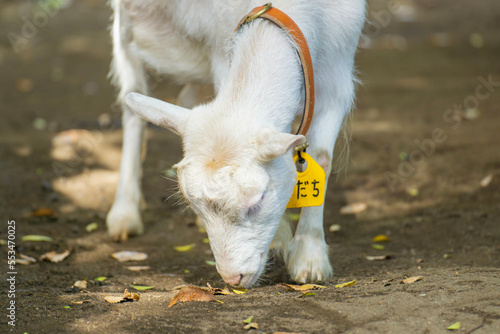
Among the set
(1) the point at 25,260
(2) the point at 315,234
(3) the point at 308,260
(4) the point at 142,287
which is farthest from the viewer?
(1) the point at 25,260

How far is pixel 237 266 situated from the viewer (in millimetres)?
2822

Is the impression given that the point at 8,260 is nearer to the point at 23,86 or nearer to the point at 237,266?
the point at 237,266

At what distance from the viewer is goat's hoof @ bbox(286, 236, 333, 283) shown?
3426 millimetres

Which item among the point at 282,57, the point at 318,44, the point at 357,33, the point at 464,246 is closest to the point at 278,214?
the point at 282,57

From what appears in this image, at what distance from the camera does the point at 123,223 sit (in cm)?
450

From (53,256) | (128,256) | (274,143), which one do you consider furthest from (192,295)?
(53,256)

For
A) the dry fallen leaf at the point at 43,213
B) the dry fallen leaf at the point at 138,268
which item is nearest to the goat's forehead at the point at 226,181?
the dry fallen leaf at the point at 138,268

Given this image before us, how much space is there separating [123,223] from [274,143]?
7.46 feet

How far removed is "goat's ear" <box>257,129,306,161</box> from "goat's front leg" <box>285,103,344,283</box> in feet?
3.27

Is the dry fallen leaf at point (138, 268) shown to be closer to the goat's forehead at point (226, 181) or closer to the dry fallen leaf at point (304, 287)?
the dry fallen leaf at point (304, 287)

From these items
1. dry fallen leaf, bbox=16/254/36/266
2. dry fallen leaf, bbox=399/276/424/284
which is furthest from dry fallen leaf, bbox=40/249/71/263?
dry fallen leaf, bbox=399/276/424/284

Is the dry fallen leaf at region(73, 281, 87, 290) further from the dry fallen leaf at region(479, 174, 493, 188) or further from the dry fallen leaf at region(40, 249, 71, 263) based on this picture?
the dry fallen leaf at region(479, 174, 493, 188)

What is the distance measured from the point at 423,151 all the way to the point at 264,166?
11.0ft

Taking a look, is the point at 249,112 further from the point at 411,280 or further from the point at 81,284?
the point at 81,284
